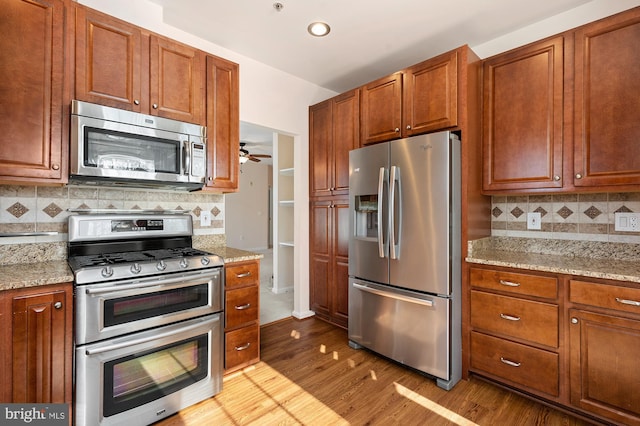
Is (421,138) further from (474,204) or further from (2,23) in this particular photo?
(2,23)

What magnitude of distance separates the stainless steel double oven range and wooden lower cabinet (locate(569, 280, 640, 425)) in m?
2.23

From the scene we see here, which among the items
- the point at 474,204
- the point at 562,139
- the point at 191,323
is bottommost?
the point at 191,323

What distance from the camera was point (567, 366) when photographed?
6.05 ft

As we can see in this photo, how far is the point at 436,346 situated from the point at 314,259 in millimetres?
1652

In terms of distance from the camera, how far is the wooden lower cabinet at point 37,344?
1.43m

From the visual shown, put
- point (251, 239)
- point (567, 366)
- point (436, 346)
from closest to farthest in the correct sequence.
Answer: point (567, 366), point (436, 346), point (251, 239)

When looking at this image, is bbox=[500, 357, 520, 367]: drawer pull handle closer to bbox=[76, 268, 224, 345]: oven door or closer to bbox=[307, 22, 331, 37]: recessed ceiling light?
bbox=[76, 268, 224, 345]: oven door

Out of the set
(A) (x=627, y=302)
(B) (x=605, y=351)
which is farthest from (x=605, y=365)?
(A) (x=627, y=302)

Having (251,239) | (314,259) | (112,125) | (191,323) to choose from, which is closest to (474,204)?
(314,259)

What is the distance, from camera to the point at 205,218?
2.72 m

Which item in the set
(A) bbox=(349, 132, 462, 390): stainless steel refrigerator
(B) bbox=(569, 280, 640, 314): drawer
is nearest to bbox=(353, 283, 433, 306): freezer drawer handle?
(A) bbox=(349, 132, 462, 390): stainless steel refrigerator

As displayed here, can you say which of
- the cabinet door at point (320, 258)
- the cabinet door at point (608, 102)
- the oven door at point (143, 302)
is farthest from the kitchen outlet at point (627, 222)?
the oven door at point (143, 302)

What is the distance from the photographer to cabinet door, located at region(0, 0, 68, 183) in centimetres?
160

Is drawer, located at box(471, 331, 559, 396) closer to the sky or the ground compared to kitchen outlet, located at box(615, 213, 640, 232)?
closer to the ground
